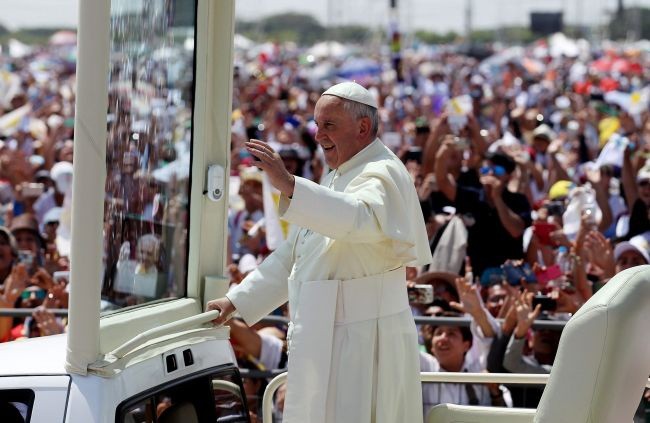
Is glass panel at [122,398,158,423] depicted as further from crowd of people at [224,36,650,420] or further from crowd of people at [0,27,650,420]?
crowd of people at [224,36,650,420]

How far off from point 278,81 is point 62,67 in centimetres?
887

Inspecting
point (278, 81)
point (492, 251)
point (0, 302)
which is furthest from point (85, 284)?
point (278, 81)

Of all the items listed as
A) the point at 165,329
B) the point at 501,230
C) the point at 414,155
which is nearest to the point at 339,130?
the point at 165,329

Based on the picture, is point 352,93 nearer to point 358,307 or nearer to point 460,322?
point 358,307

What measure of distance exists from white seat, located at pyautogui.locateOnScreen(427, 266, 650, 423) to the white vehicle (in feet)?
3.61

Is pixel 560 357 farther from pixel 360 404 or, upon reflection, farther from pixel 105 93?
pixel 105 93

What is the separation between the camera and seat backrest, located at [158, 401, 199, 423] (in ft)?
11.9

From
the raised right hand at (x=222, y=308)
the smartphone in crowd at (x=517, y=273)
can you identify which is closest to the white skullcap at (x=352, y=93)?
the raised right hand at (x=222, y=308)

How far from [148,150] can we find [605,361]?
158 centimetres

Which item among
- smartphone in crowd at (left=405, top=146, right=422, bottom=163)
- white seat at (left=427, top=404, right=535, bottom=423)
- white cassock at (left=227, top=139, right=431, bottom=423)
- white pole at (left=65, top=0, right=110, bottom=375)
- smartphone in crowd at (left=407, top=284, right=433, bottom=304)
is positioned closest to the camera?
white pole at (left=65, top=0, right=110, bottom=375)

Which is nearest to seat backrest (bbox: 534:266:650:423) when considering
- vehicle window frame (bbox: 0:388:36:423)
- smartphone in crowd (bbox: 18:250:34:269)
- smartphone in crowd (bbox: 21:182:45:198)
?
vehicle window frame (bbox: 0:388:36:423)

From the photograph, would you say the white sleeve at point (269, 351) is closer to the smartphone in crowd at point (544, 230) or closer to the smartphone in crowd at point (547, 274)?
the smartphone in crowd at point (547, 274)

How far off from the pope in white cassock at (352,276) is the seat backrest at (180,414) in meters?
0.29

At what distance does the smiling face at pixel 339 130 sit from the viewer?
3.93m
